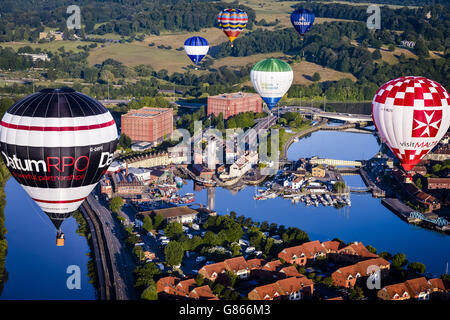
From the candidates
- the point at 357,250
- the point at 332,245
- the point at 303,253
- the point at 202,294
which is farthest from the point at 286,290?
the point at 332,245

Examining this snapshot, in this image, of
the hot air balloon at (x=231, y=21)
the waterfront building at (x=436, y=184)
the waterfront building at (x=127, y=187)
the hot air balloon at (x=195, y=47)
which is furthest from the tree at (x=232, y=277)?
the hot air balloon at (x=231, y=21)

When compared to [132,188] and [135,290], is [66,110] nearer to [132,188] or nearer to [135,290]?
[135,290]

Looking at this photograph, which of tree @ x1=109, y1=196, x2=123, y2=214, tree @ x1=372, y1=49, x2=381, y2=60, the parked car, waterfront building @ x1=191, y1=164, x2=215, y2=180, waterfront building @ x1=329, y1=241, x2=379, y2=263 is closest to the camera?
waterfront building @ x1=329, y1=241, x2=379, y2=263

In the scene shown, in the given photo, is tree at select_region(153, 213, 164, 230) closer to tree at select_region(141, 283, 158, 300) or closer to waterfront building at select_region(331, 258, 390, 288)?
tree at select_region(141, 283, 158, 300)

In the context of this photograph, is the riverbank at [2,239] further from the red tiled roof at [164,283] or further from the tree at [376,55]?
the tree at [376,55]

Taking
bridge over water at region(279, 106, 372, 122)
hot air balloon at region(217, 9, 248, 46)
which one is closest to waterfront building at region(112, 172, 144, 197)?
bridge over water at region(279, 106, 372, 122)
